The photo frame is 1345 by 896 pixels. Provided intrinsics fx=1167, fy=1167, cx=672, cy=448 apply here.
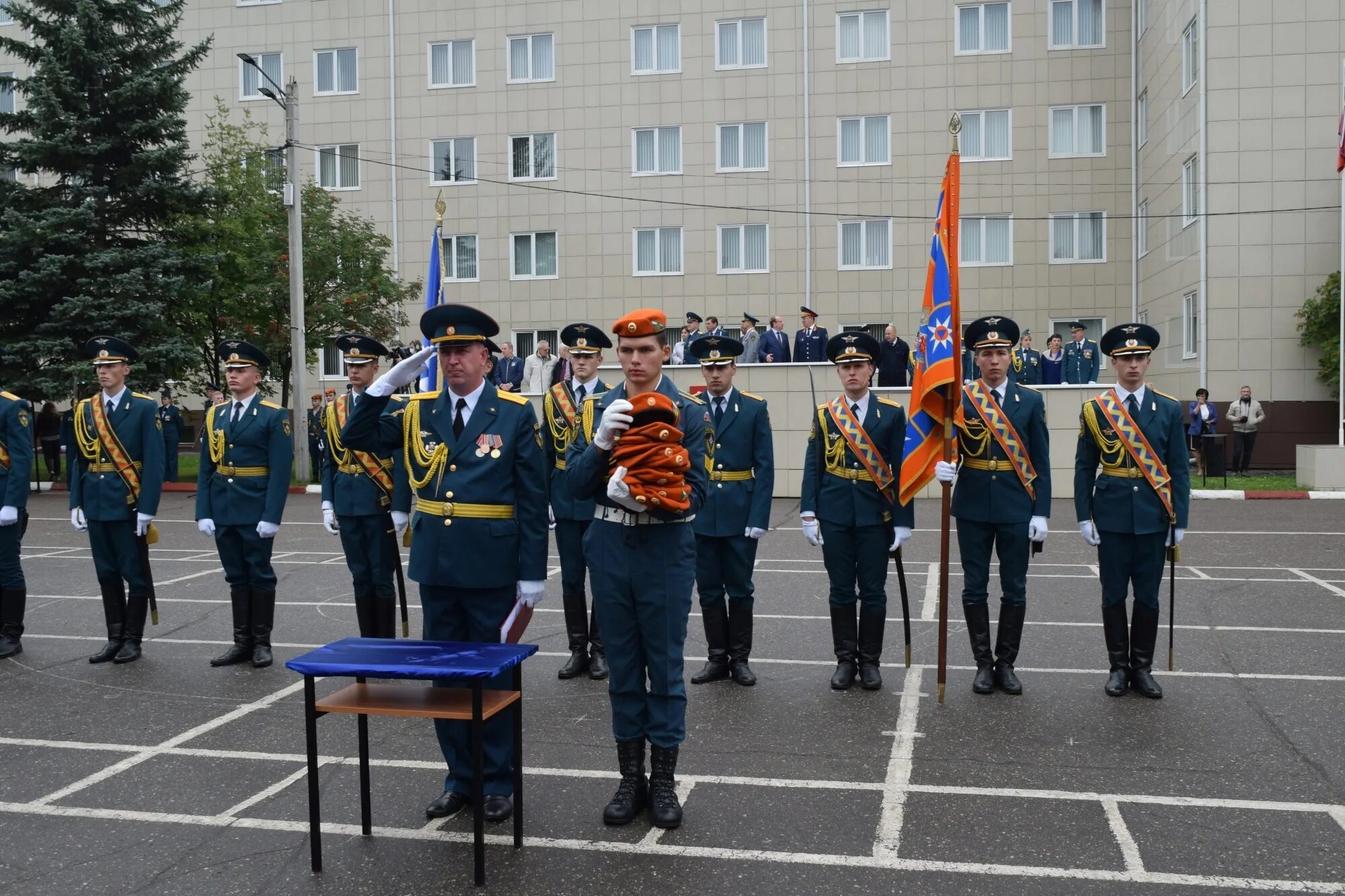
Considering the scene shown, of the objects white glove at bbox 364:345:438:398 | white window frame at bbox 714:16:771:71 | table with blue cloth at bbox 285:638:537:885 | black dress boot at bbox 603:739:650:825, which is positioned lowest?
black dress boot at bbox 603:739:650:825

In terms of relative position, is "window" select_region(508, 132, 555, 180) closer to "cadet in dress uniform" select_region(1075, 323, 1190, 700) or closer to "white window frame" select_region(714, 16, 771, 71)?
"white window frame" select_region(714, 16, 771, 71)

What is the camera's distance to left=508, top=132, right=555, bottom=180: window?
34.2 metres

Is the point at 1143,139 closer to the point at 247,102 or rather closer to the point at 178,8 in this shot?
the point at 178,8

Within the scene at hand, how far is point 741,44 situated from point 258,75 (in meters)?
15.1

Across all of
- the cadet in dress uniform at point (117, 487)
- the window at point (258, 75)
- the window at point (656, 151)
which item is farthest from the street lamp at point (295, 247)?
the cadet in dress uniform at point (117, 487)

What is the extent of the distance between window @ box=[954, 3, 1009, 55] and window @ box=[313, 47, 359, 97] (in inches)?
704

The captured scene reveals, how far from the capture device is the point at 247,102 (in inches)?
1451

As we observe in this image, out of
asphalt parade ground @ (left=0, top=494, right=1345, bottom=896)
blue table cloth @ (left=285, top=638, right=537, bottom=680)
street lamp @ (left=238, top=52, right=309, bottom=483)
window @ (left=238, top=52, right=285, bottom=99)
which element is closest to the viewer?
blue table cloth @ (left=285, top=638, right=537, bottom=680)

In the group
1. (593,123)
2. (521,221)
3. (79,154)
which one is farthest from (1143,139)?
(79,154)

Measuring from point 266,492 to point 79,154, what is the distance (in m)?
20.3

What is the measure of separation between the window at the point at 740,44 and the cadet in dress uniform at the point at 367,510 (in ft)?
88.0

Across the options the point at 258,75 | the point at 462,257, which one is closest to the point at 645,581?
the point at 462,257

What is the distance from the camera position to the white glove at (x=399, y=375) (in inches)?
209

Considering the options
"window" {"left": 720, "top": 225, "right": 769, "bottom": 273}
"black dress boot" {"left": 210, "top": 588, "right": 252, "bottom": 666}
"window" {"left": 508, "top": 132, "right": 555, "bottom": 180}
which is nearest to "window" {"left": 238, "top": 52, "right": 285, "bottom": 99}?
"window" {"left": 508, "top": 132, "right": 555, "bottom": 180}
